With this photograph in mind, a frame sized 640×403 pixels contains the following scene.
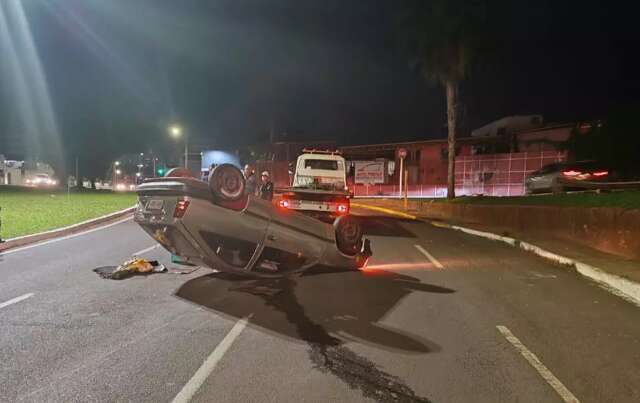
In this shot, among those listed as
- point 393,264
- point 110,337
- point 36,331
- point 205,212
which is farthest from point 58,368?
point 393,264

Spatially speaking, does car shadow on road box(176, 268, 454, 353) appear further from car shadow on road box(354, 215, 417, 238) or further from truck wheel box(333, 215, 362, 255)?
car shadow on road box(354, 215, 417, 238)

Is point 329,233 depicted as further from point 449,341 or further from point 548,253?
point 548,253

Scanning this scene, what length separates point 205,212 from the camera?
23.2 ft

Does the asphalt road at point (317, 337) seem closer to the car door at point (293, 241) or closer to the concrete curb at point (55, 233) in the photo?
the car door at point (293, 241)

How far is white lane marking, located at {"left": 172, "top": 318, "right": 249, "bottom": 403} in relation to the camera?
14.4 ft

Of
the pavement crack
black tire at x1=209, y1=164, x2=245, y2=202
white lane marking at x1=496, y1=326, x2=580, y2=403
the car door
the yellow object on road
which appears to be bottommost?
white lane marking at x1=496, y1=326, x2=580, y2=403

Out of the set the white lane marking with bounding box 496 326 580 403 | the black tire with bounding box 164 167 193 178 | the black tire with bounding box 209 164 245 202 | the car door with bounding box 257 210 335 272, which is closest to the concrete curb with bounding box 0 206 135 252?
the black tire with bounding box 164 167 193 178

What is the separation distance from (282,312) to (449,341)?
7.37ft

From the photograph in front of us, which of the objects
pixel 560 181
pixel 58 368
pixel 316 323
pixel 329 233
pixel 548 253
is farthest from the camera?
pixel 560 181

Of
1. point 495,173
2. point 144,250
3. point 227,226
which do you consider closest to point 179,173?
point 227,226

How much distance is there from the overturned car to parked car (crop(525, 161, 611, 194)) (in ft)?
59.5

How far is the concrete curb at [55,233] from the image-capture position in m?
12.6

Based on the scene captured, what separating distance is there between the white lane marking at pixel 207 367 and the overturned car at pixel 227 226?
1456 millimetres

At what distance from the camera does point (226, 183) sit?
7.24 meters
